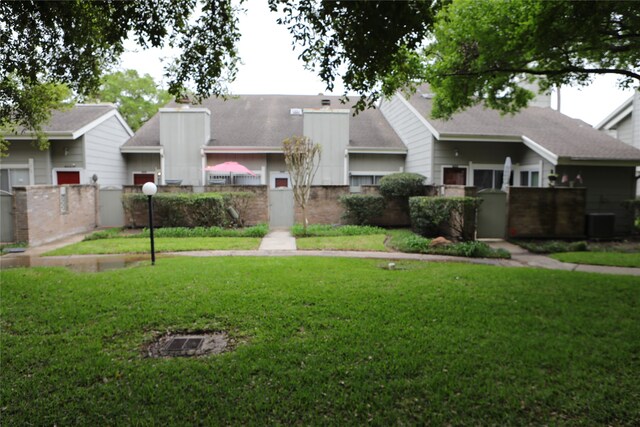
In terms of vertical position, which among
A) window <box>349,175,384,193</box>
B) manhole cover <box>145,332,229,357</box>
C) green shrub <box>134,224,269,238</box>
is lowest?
manhole cover <box>145,332,229,357</box>

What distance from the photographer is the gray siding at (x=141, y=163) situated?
1797 centimetres

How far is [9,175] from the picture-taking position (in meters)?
15.6

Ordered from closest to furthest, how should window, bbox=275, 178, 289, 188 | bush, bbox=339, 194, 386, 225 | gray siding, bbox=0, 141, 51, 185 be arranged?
bush, bbox=339, 194, 386, 225 < gray siding, bbox=0, 141, 51, 185 < window, bbox=275, 178, 289, 188

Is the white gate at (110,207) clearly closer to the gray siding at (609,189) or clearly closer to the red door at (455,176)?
the red door at (455,176)

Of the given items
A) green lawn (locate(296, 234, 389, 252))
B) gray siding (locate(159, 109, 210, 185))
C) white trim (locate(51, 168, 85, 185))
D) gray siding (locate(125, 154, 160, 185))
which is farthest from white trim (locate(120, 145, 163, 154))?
green lawn (locate(296, 234, 389, 252))

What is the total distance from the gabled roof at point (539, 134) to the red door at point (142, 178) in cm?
1130

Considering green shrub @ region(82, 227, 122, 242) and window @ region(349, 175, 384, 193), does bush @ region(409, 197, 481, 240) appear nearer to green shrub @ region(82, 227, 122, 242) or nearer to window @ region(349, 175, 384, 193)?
window @ region(349, 175, 384, 193)

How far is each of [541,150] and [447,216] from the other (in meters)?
5.31

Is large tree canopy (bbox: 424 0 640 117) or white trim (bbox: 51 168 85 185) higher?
large tree canopy (bbox: 424 0 640 117)

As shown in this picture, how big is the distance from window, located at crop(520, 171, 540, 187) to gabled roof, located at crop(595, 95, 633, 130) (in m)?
5.30

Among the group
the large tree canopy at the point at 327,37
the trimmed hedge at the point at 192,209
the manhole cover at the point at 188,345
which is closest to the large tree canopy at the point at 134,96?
the trimmed hedge at the point at 192,209

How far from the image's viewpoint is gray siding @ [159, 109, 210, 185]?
672 inches

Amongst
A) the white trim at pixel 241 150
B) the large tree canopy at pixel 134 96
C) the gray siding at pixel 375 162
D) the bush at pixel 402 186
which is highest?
the large tree canopy at pixel 134 96

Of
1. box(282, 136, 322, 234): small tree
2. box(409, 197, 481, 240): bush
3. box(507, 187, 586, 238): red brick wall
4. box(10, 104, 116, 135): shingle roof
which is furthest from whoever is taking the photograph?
box(10, 104, 116, 135): shingle roof
